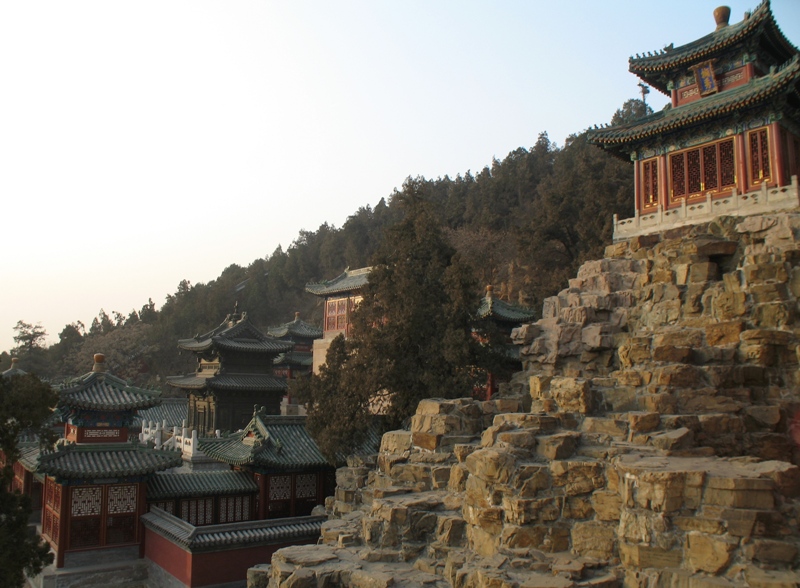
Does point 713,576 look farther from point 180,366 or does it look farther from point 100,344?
point 100,344

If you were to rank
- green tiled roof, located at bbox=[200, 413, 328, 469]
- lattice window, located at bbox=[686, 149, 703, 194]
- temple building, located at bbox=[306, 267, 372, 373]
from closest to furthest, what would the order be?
green tiled roof, located at bbox=[200, 413, 328, 469], lattice window, located at bbox=[686, 149, 703, 194], temple building, located at bbox=[306, 267, 372, 373]

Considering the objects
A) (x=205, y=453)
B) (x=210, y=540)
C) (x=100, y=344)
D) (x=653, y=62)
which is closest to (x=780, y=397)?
(x=210, y=540)

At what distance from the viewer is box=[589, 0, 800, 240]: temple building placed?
1697cm

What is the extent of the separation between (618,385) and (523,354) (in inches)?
163

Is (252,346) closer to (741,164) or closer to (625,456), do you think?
(741,164)

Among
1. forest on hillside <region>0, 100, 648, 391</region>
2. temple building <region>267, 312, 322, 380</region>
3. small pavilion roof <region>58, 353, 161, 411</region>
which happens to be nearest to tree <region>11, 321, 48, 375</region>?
forest on hillside <region>0, 100, 648, 391</region>

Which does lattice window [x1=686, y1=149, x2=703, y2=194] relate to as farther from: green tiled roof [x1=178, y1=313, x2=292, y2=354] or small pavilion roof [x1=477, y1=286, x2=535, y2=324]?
green tiled roof [x1=178, y1=313, x2=292, y2=354]

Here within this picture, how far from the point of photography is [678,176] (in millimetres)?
19109

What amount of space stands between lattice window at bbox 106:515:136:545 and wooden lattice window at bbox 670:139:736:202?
688 inches

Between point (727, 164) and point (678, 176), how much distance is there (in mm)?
1434

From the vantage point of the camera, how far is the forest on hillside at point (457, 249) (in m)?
35.1

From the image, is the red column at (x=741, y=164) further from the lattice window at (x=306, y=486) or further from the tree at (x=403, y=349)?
the lattice window at (x=306, y=486)

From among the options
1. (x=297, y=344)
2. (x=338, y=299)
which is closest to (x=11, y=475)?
(x=338, y=299)

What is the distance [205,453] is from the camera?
714 inches
